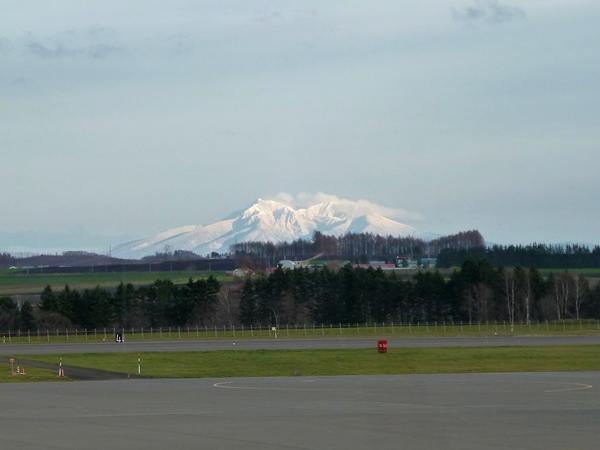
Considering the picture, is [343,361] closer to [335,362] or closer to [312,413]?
Result: [335,362]

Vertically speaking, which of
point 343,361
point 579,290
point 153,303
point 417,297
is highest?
point 153,303

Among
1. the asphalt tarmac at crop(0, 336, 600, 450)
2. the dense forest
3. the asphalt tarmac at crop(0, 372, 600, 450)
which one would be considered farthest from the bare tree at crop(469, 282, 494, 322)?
the asphalt tarmac at crop(0, 372, 600, 450)

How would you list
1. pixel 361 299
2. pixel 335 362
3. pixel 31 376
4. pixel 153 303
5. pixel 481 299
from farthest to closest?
pixel 361 299 < pixel 481 299 < pixel 153 303 < pixel 335 362 < pixel 31 376

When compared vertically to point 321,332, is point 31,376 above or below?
above

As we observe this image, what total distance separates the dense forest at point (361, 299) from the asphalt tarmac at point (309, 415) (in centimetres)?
7680

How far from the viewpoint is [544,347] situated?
66.5m

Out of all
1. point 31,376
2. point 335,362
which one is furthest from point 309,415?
point 335,362

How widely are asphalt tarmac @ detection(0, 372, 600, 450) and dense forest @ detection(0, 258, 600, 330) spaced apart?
252 feet

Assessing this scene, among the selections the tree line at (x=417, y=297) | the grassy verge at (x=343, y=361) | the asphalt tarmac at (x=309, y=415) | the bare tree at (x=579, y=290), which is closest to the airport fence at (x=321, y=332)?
the tree line at (x=417, y=297)

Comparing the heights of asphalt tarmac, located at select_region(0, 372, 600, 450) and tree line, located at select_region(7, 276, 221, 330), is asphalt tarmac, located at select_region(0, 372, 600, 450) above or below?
below

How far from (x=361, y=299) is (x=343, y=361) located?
67.3 m

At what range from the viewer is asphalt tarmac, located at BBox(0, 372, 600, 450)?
21.5m

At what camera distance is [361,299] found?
410 feet

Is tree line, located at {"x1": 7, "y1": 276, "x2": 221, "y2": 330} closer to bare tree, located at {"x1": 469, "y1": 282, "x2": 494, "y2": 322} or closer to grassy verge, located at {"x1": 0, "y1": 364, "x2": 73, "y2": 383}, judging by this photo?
bare tree, located at {"x1": 469, "y1": 282, "x2": 494, "y2": 322}
